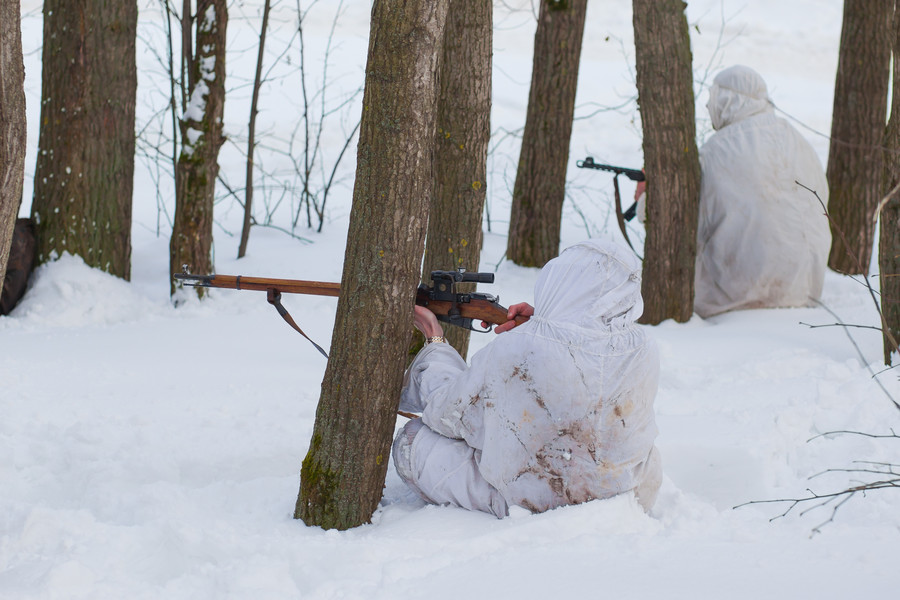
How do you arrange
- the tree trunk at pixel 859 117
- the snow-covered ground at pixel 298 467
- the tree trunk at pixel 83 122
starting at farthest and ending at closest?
1. the tree trunk at pixel 859 117
2. the tree trunk at pixel 83 122
3. the snow-covered ground at pixel 298 467

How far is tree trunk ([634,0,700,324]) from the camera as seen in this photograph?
6445 mm

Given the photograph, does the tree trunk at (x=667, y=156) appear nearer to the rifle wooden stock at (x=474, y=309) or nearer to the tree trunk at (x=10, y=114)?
the rifle wooden stock at (x=474, y=309)

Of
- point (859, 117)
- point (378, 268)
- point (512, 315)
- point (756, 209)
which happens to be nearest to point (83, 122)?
point (378, 268)

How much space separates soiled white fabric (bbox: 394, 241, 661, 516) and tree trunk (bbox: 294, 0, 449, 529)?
285 millimetres

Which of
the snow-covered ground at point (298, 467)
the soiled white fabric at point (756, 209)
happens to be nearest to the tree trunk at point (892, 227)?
the snow-covered ground at point (298, 467)

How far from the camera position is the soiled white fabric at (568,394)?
2.89 metres

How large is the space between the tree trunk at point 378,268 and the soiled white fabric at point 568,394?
29cm

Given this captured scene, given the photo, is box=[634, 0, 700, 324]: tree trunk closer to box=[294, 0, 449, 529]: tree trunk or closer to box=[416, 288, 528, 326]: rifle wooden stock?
box=[416, 288, 528, 326]: rifle wooden stock

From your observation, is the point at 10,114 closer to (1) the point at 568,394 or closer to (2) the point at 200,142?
(1) the point at 568,394

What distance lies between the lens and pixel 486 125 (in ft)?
13.5

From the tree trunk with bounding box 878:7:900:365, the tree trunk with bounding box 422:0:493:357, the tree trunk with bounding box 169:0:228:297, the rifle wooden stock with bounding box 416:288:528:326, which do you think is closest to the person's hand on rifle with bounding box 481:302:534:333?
the rifle wooden stock with bounding box 416:288:528:326

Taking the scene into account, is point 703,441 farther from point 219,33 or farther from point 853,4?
point 853,4

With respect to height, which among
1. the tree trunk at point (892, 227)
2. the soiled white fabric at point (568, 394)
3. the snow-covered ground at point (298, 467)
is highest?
the tree trunk at point (892, 227)

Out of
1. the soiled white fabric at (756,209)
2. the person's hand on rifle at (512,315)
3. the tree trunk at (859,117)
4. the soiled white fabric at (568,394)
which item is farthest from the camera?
the tree trunk at (859,117)
